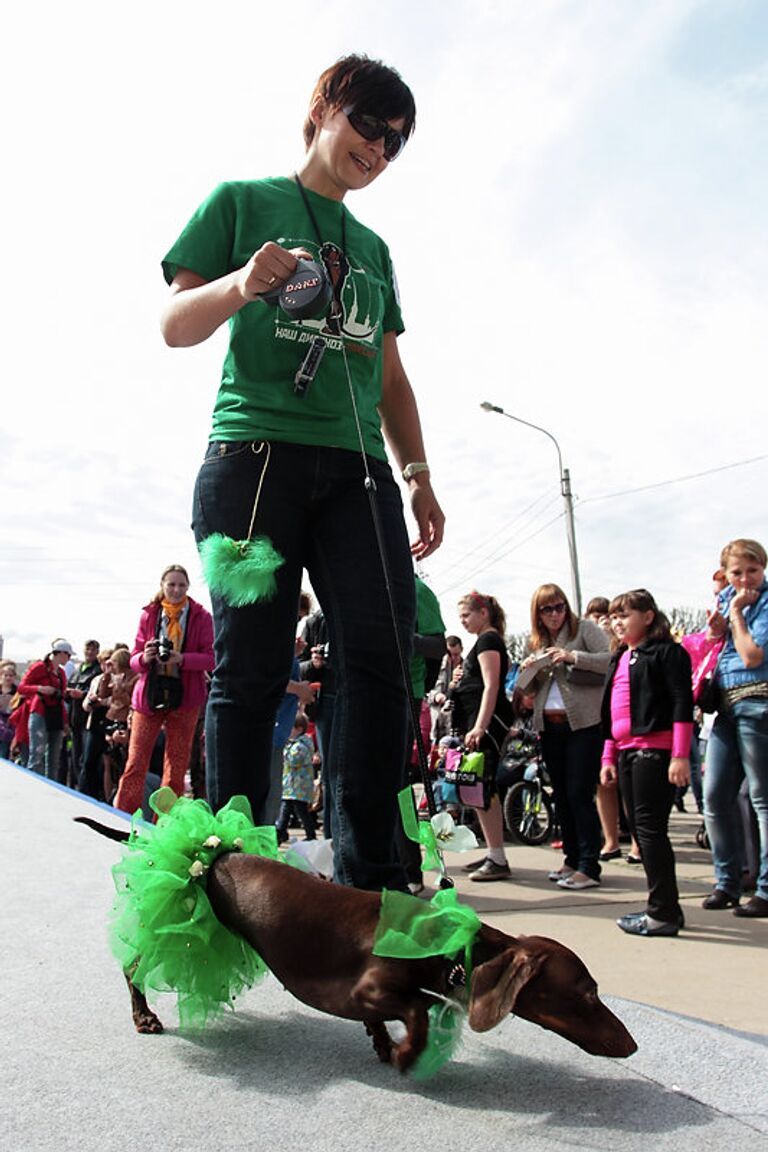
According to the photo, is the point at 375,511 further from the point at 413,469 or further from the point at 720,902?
the point at 720,902

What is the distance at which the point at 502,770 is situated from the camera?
660 cm

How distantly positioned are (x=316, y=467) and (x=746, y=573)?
320 centimetres

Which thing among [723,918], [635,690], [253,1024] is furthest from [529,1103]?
[723,918]

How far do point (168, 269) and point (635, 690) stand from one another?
3.02 meters

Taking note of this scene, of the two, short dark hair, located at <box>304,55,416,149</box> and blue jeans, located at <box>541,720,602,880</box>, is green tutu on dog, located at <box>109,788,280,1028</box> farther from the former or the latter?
blue jeans, located at <box>541,720,602,880</box>

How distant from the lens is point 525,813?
22.9 ft

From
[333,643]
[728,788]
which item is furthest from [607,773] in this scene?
[333,643]

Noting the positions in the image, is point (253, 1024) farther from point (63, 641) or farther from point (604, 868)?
point (63, 641)

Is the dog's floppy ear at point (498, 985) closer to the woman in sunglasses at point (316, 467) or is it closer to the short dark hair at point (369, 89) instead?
the woman in sunglasses at point (316, 467)

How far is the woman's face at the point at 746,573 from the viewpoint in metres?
4.50

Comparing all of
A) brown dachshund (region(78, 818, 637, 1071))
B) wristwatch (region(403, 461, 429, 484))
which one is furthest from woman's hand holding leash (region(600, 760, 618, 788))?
brown dachshund (region(78, 818, 637, 1071))

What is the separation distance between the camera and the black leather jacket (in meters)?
4.10

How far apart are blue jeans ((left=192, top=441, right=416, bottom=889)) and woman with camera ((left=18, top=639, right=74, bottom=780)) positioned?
7.77 meters

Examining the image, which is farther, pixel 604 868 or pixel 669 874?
pixel 604 868
